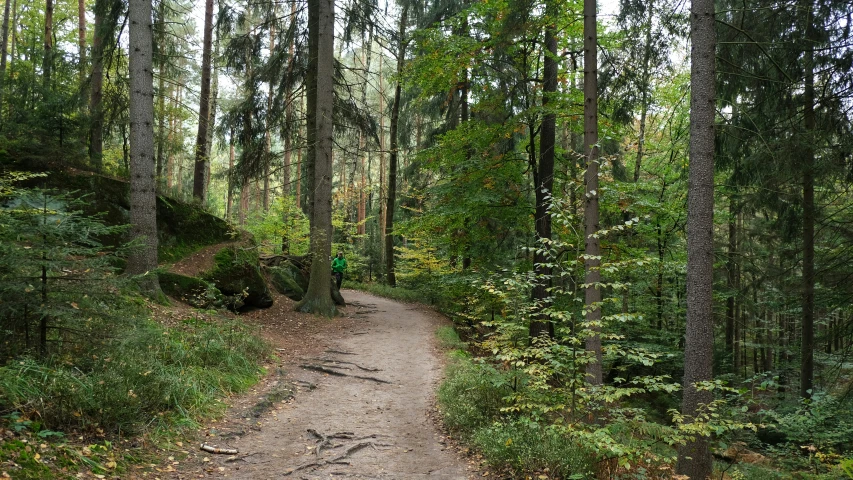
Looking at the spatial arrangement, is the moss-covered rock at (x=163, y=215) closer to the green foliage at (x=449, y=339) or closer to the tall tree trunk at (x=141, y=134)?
the tall tree trunk at (x=141, y=134)

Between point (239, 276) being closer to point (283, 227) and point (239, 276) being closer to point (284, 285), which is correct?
point (284, 285)

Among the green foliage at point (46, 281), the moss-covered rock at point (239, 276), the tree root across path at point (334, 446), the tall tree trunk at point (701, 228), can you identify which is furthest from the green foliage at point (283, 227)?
the tall tree trunk at point (701, 228)

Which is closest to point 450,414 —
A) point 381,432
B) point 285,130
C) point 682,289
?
point 381,432

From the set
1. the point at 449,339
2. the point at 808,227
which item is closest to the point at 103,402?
the point at 449,339

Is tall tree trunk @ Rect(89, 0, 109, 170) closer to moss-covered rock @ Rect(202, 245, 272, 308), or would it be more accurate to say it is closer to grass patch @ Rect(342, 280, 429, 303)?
moss-covered rock @ Rect(202, 245, 272, 308)

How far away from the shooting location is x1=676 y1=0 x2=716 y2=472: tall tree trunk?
17.8 ft

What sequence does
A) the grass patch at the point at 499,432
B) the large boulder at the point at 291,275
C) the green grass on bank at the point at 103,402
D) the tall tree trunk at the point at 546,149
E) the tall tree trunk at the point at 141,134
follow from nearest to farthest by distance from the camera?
the green grass on bank at the point at 103,402 < the grass patch at the point at 499,432 < the tall tree trunk at the point at 141,134 < the tall tree trunk at the point at 546,149 < the large boulder at the point at 291,275

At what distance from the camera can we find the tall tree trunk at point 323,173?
12.7 metres

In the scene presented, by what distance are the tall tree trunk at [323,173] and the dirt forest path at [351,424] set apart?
2.12m

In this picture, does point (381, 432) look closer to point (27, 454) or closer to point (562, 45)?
point (27, 454)

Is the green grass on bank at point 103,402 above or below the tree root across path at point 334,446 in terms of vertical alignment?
above

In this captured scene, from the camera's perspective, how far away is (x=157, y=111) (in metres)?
15.9

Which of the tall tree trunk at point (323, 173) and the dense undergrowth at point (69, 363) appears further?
the tall tree trunk at point (323, 173)

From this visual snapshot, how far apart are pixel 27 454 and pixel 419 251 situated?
56.8 ft
